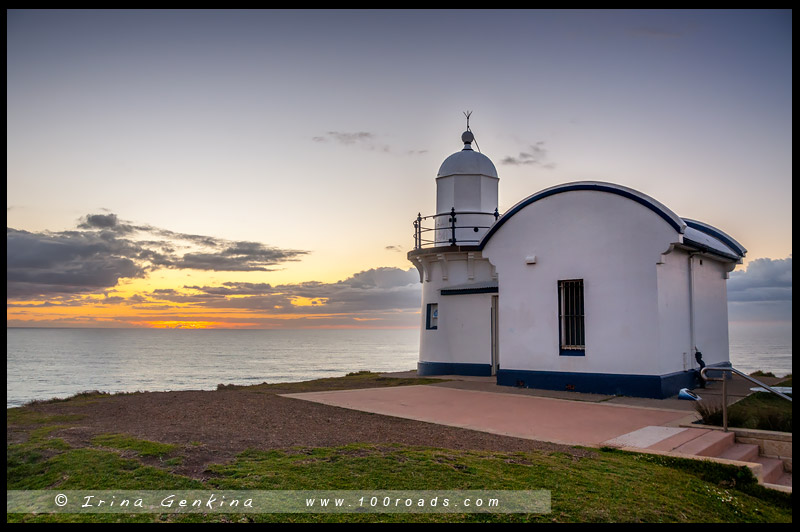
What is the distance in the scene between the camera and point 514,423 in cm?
985

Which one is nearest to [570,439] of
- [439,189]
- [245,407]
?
[245,407]

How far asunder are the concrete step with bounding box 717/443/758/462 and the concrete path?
1.31 meters

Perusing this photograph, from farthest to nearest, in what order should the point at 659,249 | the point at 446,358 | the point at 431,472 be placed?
the point at 446,358 → the point at 659,249 → the point at 431,472

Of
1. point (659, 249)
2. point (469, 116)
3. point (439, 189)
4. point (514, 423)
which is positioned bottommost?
point (514, 423)

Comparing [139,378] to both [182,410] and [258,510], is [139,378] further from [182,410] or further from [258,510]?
[258,510]

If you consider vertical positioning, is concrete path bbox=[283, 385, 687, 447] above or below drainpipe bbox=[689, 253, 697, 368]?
below

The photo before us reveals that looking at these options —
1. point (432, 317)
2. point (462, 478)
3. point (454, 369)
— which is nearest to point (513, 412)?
point (462, 478)

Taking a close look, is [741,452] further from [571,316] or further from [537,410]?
[571,316]

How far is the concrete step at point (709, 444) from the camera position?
756 centimetres

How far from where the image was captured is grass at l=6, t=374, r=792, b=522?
5.35m

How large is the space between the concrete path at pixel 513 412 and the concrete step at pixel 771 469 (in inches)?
62.1

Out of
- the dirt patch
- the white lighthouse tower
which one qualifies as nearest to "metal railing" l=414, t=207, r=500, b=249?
the white lighthouse tower

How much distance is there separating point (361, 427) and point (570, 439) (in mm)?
2990

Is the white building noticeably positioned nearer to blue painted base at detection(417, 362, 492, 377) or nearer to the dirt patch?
blue painted base at detection(417, 362, 492, 377)
